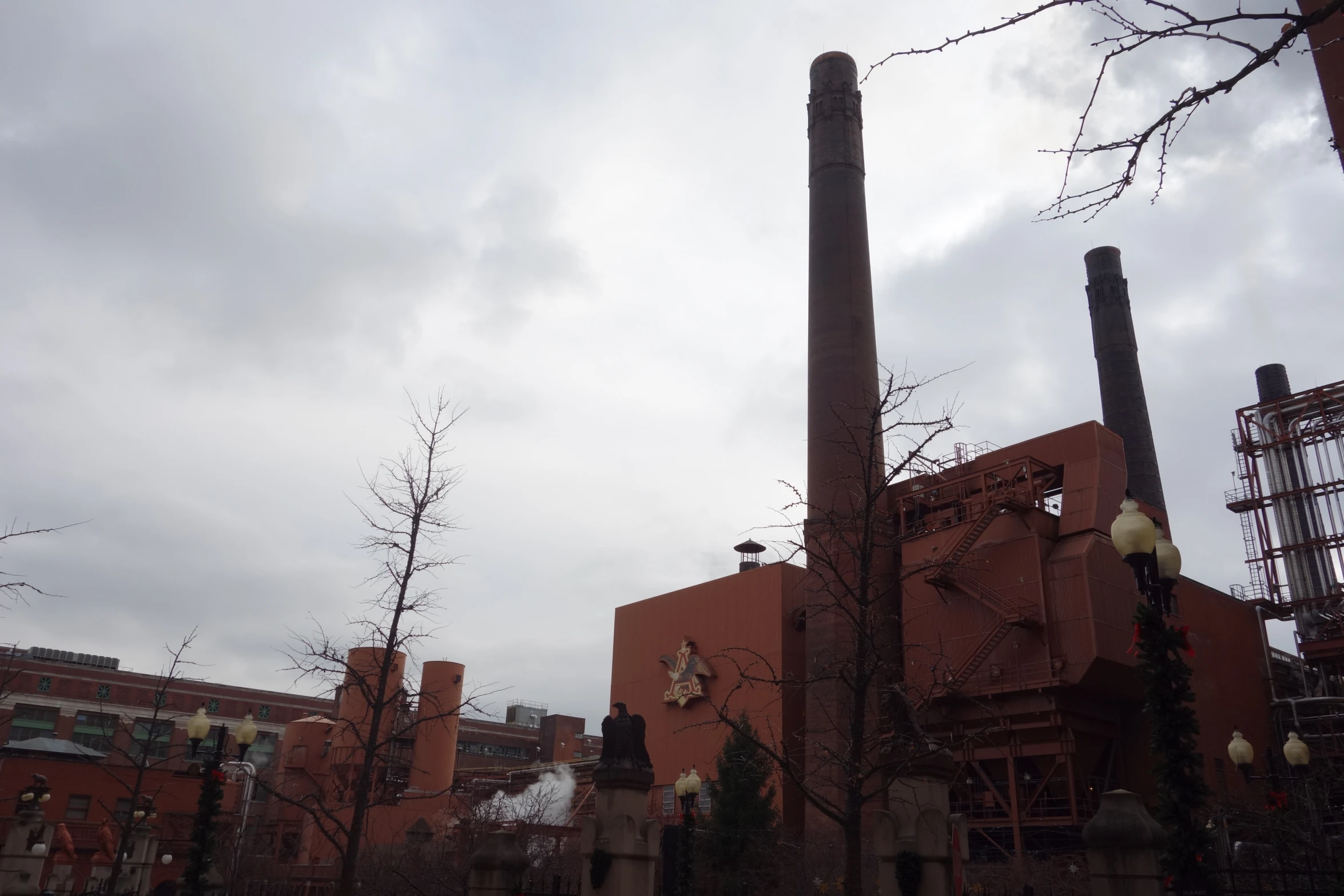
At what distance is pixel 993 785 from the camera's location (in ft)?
112

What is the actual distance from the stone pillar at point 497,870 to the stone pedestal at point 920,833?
167 inches

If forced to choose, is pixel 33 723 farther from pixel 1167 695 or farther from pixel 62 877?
pixel 1167 695

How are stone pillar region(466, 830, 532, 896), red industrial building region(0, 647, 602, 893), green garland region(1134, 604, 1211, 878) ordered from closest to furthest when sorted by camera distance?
1. green garland region(1134, 604, 1211, 878)
2. stone pillar region(466, 830, 532, 896)
3. red industrial building region(0, 647, 602, 893)

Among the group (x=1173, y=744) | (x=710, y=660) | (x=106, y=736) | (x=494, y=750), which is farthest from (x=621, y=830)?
(x=494, y=750)

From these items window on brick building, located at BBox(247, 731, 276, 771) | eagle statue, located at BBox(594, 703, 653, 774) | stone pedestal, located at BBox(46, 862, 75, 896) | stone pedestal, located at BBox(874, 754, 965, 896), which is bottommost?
stone pedestal, located at BBox(46, 862, 75, 896)

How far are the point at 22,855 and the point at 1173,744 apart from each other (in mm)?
21602

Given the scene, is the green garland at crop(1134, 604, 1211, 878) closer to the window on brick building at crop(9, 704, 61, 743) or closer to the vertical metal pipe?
the vertical metal pipe

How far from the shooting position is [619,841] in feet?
39.2

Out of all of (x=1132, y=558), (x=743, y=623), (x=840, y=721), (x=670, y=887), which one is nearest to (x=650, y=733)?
(x=743, y=623)

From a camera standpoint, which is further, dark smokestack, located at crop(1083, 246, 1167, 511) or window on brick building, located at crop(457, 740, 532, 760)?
window on brick building, located at crop(457, 740, 532, 760)

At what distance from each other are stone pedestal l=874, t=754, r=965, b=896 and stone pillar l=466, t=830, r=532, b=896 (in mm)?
4234

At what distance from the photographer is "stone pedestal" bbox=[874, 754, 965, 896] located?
35.6 feet

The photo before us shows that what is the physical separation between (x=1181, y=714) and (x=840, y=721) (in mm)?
23059

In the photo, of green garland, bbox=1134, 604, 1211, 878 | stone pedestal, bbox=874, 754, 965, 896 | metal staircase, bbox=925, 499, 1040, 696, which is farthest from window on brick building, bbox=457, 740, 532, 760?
green garland, bbox=1134, 604, 1211, 878
